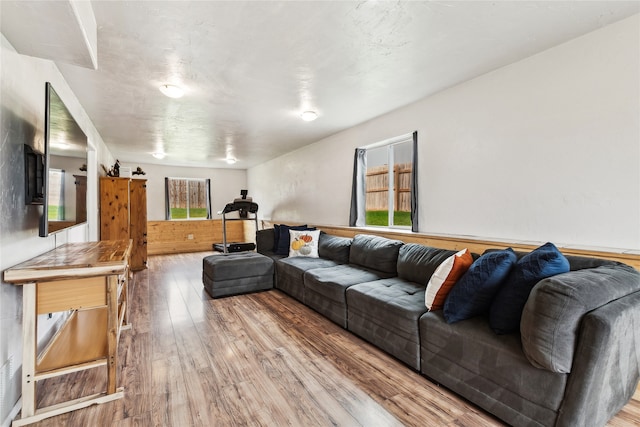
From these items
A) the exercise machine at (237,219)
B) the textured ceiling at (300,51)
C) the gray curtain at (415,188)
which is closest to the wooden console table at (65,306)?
the textured ceiling at (300,51)

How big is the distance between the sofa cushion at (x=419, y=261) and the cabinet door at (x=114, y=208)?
4370mm

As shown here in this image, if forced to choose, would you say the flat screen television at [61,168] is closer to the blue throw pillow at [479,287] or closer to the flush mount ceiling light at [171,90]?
the flush mount ceiling light at [171,90]

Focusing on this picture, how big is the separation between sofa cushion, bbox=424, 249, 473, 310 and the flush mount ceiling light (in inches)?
118

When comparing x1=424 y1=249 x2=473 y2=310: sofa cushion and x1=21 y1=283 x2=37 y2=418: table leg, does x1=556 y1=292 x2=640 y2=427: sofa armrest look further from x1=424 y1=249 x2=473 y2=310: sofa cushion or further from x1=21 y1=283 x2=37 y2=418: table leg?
x1=21 y1=283 x2=37 y2=418: table leg

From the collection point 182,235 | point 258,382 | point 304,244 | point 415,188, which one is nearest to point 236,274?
point 304,244

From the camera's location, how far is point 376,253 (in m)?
3.34

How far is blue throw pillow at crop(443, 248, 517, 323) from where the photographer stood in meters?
1.76

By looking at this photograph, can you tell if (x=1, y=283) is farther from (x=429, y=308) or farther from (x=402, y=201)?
(x=402, y=201)

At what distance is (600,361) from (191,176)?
347 inches

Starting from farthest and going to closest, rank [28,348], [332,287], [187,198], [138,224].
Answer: [187,198] → [138,224] → [332,287] → [28,348]

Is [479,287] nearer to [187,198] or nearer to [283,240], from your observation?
[283,240]

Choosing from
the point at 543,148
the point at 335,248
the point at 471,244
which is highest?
the point at 543,148

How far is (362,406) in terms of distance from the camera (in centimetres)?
170

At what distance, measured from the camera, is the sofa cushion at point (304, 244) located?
13.9 feet
